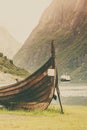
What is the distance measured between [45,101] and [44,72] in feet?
7.24

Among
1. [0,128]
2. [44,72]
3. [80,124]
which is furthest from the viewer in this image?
[44,72]

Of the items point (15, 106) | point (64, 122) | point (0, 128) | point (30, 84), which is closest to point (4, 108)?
point (15, 106)

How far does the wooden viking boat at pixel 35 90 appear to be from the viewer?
3180 centimetres

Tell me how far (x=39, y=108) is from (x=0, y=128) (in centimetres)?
1118

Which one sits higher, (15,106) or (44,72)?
(44,72)

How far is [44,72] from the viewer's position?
104ft

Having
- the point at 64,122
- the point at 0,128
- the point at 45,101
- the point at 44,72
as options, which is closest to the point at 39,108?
the point at 45,101

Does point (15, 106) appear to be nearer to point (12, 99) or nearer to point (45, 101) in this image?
point (12, 99)

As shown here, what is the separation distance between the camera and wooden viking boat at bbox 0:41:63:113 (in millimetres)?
31797

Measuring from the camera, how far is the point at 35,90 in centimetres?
3231

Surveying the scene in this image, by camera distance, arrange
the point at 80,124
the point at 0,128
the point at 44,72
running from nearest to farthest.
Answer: the point at 0,128 < the point at 80,124 < the point at 44,72

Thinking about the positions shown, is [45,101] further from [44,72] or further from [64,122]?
[64,122]

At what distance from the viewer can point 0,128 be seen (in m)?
→ 20.9

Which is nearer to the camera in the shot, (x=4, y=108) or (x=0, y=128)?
(x=0, y=128)
